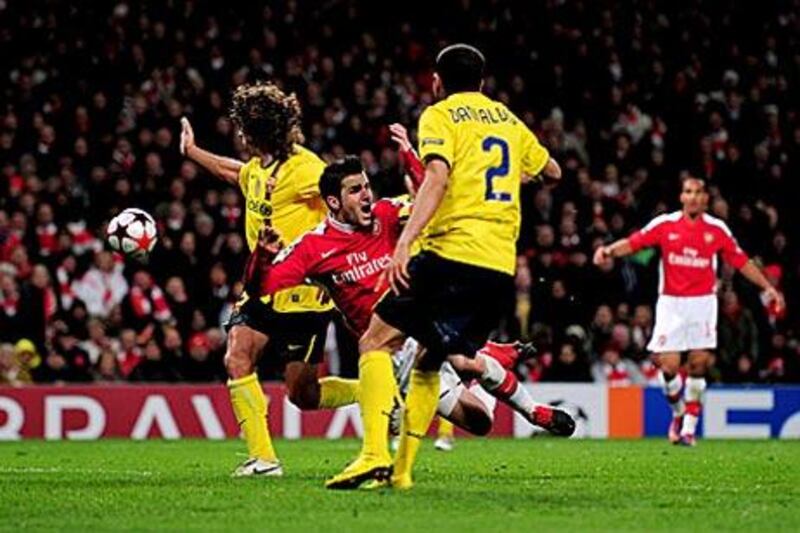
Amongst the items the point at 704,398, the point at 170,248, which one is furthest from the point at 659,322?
the point at 170,248

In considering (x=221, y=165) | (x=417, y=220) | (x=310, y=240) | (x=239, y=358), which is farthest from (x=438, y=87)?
(x=221, y=165)

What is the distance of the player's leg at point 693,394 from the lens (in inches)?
656

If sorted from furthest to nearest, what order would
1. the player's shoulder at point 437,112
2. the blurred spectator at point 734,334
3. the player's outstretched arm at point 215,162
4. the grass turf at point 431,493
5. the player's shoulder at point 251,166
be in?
1. the blurred spectator at point 734,334
2. the player's outstretched arm at point 215,162
3. the player's shoulder at point 251,166
4. the player's shoulder at point 437,112
5. the grass turf at point 431,493

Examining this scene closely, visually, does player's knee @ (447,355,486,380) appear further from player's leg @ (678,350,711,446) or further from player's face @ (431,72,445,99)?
player's leg @ (678,350,711,446)

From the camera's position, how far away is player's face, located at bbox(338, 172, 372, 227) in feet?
33.3

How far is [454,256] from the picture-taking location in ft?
29.7

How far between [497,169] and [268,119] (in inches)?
88.3

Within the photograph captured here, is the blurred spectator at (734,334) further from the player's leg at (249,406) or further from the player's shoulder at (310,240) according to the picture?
Answer: the player's shoulder at (310,240)

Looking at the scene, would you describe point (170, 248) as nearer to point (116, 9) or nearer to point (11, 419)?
point (11, 419)

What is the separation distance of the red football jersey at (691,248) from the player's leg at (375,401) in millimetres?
7537

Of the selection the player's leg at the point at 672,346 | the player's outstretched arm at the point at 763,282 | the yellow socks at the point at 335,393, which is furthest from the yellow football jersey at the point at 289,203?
the player's leg at the point at 672,346

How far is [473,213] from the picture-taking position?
9.08 meters

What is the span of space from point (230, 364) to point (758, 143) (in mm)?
15163

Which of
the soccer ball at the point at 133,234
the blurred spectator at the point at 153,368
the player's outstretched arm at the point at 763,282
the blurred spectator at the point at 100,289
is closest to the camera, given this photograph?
the soccer ball at the point at 133,234
